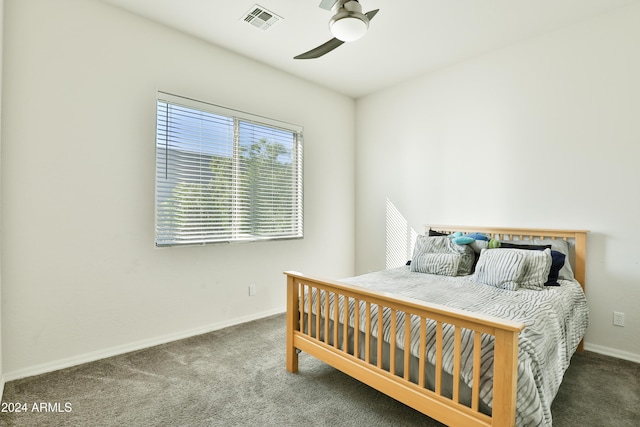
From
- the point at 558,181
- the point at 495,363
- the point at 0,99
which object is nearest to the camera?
the point at 495,363

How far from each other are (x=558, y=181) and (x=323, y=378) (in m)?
2.60

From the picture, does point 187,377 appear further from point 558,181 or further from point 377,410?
point 558,181

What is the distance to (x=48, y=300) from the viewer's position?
7.32 feet

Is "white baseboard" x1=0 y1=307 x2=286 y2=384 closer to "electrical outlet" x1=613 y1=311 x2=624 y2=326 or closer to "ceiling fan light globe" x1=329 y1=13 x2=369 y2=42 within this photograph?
"ceiling fan light globe" x1=329 y1=13 x2=369 y2=42

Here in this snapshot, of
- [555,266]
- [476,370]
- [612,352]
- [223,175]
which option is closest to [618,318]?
[612,352]

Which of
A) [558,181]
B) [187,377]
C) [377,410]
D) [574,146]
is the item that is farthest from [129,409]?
[574,146]

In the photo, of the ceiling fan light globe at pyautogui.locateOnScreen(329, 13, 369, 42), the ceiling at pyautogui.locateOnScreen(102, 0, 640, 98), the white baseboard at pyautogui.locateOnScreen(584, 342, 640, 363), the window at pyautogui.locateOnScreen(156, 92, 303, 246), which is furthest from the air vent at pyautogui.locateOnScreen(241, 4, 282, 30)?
the white baseboard at pyautogui.locateOnScreen(584, 342, 640, 363)

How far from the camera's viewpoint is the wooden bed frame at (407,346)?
1231 millimetres

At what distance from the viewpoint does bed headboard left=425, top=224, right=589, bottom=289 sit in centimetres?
261

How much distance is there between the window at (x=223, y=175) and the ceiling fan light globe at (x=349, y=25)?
161 cm

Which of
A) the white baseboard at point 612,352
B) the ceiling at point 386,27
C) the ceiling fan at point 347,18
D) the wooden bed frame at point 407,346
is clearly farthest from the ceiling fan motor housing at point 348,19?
the white baseboard at point 612,352

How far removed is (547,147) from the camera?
285 cm

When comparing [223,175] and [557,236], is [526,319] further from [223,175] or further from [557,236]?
[223,175]

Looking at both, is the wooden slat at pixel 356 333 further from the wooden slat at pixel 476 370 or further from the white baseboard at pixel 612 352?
the white baseboard at pixel 612 352
